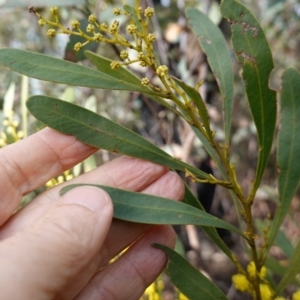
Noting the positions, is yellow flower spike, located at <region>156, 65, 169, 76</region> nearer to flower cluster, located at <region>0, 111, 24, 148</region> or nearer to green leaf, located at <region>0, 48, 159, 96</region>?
green leaf, located at <region>0, 48, 159, 96</region>

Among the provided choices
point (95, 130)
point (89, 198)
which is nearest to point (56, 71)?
point (95, 130)

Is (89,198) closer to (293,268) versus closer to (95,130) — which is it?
(95,130)

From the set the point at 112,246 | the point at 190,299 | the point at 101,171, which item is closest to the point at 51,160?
the point at 101,171

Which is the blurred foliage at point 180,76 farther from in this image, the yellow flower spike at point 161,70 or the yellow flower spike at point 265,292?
the yellow flower spike at point 161,70

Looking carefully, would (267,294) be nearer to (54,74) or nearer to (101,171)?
(101,171)

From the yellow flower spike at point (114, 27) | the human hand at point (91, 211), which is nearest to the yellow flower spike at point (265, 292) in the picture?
the human hand at point (91, 211)

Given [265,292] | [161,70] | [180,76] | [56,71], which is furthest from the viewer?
[180,76]

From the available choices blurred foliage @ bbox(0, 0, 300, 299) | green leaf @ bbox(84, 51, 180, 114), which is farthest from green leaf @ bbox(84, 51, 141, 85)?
blurred foliage @ bbox(0, 0, 300, 299)
